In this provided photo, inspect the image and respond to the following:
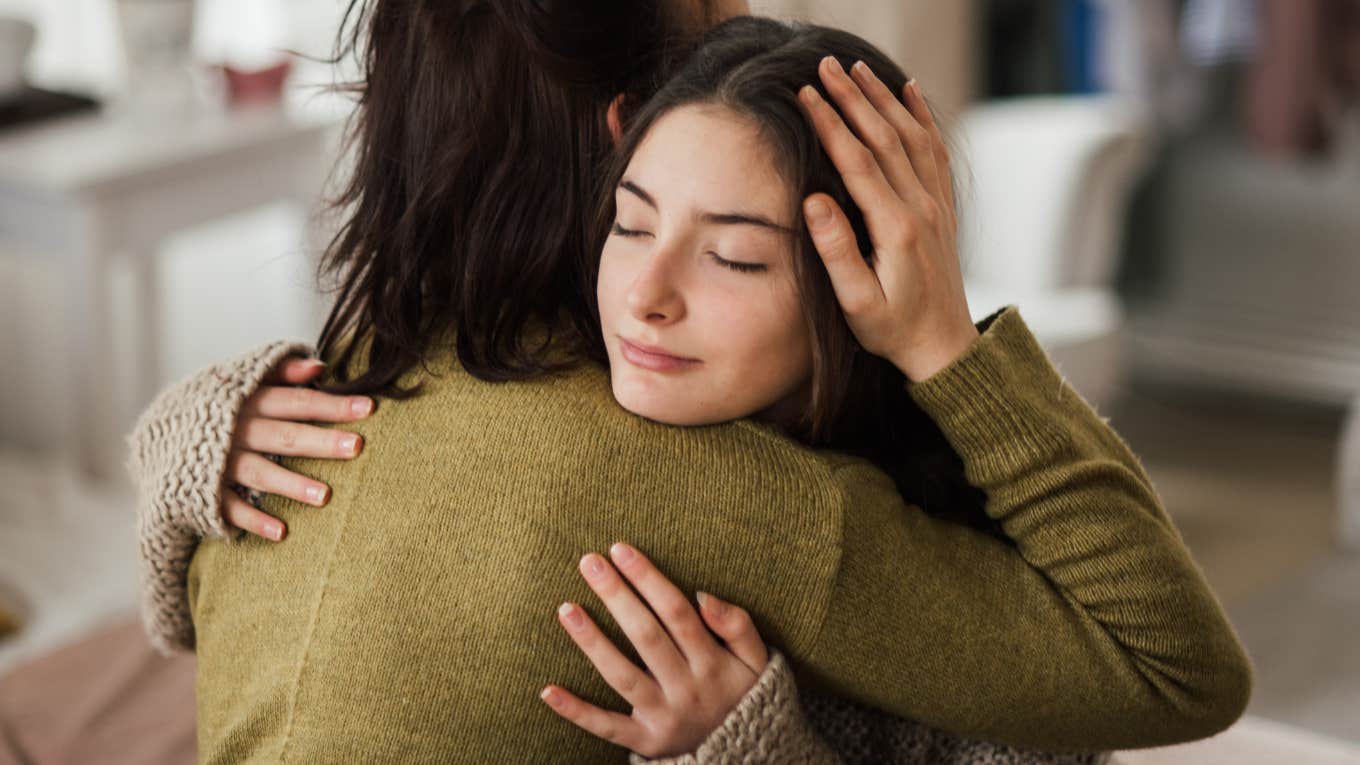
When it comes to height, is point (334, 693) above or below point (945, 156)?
below

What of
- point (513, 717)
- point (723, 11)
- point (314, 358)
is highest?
point (723, 11)

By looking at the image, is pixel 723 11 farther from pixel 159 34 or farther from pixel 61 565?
pixel 159 34

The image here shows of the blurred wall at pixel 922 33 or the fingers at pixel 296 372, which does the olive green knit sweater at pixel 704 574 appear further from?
the blurred wall at pixel 922 33

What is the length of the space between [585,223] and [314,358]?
0.23 meters

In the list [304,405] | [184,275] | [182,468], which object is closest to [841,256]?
[304,405]

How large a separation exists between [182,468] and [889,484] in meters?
0.46

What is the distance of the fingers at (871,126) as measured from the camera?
915 mm

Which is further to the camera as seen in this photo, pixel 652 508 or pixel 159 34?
pixel 159 34

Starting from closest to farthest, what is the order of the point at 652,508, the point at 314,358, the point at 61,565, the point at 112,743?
the point at 652,508
the point at 314,358
the point at 112,743
the point at 61,565

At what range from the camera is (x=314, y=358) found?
112 cm

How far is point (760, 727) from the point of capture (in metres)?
0.90

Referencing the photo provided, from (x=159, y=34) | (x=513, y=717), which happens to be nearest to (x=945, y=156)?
(x=513, y=717)

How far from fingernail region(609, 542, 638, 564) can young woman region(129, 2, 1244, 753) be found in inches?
0.9

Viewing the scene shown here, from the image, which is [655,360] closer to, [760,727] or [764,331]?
[764,331]
